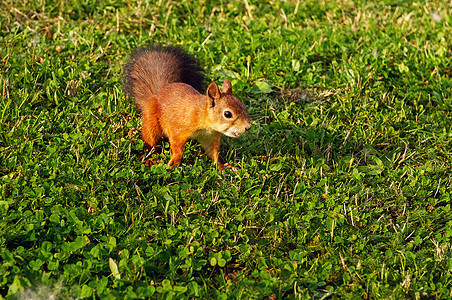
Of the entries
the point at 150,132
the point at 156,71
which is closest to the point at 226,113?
the point at 150,132

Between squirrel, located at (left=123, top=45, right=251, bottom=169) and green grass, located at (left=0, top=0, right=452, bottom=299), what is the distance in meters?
0.14

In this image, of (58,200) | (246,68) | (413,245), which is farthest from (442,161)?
(58,200)

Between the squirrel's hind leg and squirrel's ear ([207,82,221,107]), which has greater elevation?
squirrel's ear ([207,82,221,107])

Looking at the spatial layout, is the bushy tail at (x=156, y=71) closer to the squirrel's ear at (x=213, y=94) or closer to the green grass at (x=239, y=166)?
the green grass at (x=239, y=166)

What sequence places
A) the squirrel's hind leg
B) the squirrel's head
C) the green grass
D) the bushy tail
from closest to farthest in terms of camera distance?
the green grass, the squirrel's head, the squirrel's hind leg, the bushy tail

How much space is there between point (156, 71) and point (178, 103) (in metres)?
0.52

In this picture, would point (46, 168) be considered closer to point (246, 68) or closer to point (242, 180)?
point (242, 180)

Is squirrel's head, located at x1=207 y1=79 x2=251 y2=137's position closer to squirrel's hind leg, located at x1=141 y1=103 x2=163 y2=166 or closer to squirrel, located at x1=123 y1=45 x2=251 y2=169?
squirrel, located at x1=123 y1=45 x2=251 y2=169

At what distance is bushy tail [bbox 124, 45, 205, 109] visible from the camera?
3.87m

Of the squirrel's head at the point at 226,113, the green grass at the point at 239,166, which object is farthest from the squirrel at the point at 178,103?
the green grass at the point at 239,166

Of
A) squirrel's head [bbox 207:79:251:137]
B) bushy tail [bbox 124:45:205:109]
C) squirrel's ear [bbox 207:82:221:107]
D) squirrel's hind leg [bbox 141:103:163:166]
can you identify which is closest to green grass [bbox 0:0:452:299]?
squirrel's hind leg [bbox 141:103:163:166]

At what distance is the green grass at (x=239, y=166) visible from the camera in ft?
8.91

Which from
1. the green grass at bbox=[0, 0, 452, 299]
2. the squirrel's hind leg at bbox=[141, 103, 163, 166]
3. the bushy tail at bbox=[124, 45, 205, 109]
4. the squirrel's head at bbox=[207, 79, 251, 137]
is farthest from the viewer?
the bushy tail at bbox=[124, 45, 205, 109]

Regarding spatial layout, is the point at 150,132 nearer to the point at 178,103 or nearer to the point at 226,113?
the point at 178,103
